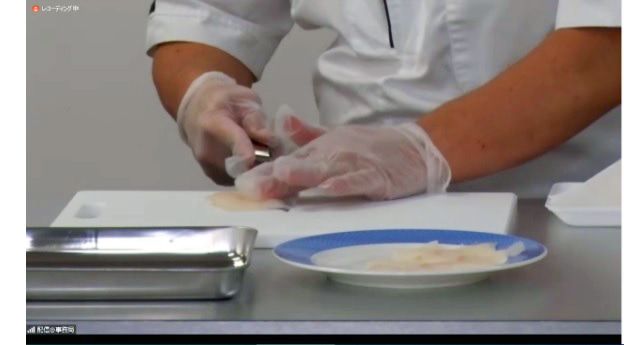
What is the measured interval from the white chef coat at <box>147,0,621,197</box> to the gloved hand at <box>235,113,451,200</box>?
18 cm

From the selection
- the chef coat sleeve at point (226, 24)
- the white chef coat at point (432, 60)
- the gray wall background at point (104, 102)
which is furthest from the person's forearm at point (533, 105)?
the gray wall background at point (104, 102)

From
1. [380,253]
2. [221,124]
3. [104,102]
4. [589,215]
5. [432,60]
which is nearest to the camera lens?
[380,253]

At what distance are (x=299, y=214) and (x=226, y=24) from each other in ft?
1.94

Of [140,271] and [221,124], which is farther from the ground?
[221,124]

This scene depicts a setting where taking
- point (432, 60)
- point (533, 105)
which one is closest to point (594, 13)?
point (533, 105)

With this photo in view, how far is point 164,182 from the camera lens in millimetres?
2590

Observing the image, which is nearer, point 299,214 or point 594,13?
point 299,214

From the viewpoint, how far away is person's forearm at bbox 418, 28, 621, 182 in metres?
1.23

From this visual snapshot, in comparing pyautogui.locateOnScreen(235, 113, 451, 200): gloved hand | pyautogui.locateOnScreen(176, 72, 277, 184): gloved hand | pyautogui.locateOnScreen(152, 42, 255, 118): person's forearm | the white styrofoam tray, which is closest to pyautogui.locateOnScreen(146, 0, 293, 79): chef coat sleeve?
pyautogui.locateOnScreen(152, 42, 255, 118): person's forearm

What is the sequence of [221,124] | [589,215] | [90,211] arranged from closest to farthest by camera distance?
[589,215] < [90,211] < [221,124]

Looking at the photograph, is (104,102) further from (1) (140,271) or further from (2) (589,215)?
(1) (140,271)

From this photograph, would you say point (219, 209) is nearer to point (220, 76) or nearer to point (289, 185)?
point (289, 185)

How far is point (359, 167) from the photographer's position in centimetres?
117

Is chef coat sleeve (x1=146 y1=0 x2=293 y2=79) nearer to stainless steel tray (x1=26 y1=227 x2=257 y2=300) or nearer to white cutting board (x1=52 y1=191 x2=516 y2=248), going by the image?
white cutting board (x1=52 y1=191 x2=516 y2=248)
